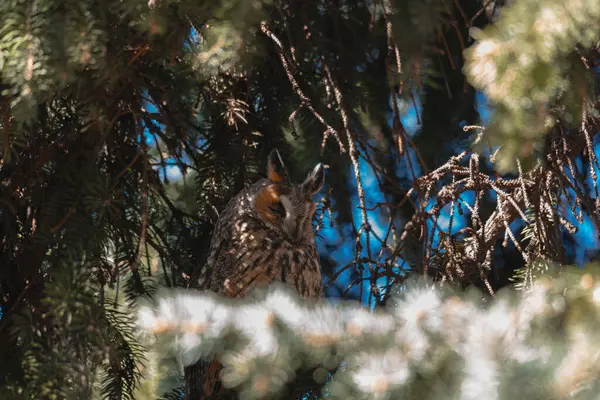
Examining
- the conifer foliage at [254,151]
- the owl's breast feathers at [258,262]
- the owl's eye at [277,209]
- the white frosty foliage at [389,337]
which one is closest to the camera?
the white frosty foliage at [389,337]

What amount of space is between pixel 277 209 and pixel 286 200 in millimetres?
66

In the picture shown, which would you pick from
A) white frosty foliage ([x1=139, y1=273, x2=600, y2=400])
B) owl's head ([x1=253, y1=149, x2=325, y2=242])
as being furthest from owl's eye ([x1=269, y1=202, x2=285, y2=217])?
white frosty foliage ([x1=139, y1=273, x2=600, y2=400])

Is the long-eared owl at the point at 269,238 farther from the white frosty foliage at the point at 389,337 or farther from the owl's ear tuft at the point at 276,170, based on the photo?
the white frosty foliage at the point at 389,337

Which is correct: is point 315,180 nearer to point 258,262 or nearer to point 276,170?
point 276,170

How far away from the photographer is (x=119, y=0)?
137 cm

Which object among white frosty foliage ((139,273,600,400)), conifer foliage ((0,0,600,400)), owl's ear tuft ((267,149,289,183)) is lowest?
white frosty foliage ((139,273,600,400))

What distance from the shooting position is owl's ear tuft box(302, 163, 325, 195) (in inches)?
98.3

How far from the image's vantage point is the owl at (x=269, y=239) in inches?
96.7

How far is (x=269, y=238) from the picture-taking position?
8.36 feet

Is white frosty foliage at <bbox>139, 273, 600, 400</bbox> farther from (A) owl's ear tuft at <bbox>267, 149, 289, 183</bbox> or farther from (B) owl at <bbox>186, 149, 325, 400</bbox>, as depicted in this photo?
(A) owl's ear tuft at <bbox>267, 149, 289, 183</bbox>

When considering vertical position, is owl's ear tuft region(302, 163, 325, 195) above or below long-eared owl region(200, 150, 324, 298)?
above

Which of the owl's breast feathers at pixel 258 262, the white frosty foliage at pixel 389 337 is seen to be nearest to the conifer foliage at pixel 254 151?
the white frosty foliage at pixel 389 337

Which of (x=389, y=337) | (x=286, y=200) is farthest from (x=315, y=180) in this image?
(x=389, y=337)

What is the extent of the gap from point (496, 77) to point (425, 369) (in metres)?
0.41
